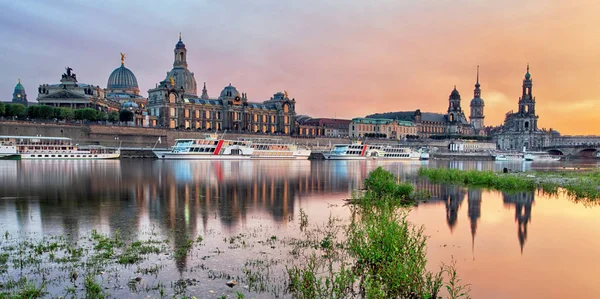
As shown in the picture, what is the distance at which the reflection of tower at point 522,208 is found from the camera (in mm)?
16500

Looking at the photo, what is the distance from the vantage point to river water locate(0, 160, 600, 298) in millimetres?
10656

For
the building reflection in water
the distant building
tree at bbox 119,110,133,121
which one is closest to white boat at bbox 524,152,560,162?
the distant building

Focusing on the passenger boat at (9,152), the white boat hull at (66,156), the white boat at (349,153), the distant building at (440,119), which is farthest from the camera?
the distant building at (440,119)

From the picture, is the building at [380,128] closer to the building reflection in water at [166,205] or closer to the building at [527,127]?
the building at [527,127]

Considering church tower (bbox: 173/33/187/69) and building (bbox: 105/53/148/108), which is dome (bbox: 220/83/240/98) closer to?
church tower (bbox: 173/33/187/69)

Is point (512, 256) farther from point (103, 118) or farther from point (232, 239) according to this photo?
point (103, 118)

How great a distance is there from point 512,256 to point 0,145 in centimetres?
7158

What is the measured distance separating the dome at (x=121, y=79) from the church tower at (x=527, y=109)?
13285 cm

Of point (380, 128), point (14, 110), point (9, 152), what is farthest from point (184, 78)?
point (380, 128)

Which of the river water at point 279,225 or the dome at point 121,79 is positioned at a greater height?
the dome at point 121,79

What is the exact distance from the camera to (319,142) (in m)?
130

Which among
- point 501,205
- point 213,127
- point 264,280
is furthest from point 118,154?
point 264,280

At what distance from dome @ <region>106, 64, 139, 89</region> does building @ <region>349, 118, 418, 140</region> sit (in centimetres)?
7662

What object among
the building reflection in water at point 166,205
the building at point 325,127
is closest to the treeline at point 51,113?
the building reflection in water at point 166,205
